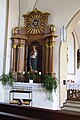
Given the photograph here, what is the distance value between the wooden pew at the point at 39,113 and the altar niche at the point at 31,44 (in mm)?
3784

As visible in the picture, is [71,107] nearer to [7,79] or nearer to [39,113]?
[7,79]

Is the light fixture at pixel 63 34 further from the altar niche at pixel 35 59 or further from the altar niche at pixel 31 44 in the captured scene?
the altar niche at pixel 35 59

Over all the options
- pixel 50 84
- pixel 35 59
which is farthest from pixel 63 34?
pixel 50 84

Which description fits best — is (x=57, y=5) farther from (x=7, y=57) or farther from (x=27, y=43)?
(x=7, y=57)

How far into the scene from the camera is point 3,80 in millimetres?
6977

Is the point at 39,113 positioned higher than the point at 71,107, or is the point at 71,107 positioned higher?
the point at 39,113

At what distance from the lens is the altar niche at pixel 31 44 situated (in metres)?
7.16

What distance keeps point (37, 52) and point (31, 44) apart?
1.46 ft

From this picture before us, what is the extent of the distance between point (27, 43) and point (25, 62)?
0.73 m

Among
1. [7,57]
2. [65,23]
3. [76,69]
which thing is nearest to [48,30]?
[65,23]

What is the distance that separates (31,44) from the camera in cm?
759

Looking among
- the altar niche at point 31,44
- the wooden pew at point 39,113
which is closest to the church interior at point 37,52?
the altar niche at point 31,44

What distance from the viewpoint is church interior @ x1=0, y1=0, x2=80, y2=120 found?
6.73 metres

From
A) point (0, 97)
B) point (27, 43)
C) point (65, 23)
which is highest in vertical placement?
point (65, 23)
